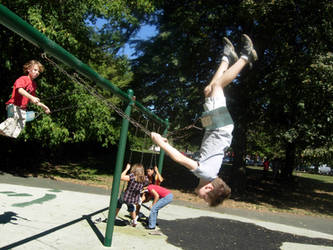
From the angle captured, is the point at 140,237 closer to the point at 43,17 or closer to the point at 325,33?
the point at 43,17

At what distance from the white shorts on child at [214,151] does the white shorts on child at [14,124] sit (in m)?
2.28

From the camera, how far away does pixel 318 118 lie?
11.9 m

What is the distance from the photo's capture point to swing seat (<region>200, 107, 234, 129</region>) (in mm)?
3966

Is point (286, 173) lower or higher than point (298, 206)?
higher

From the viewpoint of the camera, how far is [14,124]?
3664 mm

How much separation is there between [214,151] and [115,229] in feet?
10.5

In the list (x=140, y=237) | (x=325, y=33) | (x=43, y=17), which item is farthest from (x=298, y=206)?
(x=43, y=17)

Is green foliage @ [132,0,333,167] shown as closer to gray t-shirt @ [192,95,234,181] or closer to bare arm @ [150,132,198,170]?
gray t-shirt @ [192,95,234,181]

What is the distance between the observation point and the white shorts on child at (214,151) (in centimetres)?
392

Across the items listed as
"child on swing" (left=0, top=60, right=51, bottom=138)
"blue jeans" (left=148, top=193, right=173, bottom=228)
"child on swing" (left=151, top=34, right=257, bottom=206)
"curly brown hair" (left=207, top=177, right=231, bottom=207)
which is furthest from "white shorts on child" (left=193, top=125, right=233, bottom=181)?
"blue jeans" (left=148, top=193, right=173, bottom=228)

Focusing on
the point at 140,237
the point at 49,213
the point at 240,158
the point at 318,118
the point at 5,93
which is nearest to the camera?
the point at 140,237

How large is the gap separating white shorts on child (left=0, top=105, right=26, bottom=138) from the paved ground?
5.58 feet

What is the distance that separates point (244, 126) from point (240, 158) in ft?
6.23

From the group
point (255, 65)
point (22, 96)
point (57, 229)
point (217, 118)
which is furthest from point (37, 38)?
point (255, 65)
